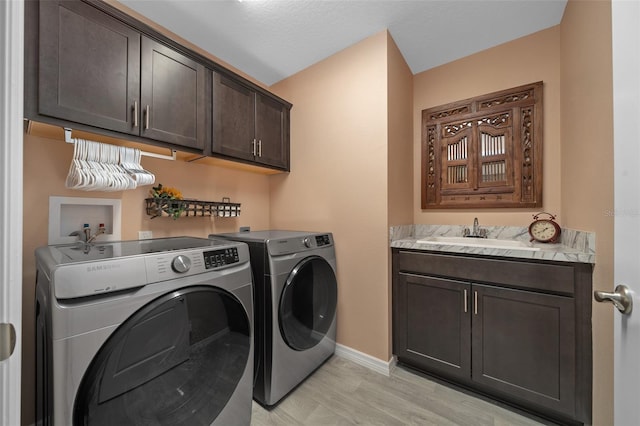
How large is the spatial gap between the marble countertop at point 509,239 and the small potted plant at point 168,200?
1517mm

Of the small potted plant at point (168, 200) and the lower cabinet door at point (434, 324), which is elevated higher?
the small potted plant at point (168, 200)

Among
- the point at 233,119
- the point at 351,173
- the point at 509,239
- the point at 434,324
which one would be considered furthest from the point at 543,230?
the point at 233,119

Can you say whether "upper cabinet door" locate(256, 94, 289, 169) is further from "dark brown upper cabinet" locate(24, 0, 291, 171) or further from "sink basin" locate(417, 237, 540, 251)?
"sink basin" locate(417, 237, 540, 251)

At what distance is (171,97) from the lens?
1.50 metres

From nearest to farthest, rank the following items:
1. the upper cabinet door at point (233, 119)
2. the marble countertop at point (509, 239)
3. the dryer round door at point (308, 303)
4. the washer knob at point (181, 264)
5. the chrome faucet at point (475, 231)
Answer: the washer knob at point (181, 264) < the marble countertop at point (509, 239) < the dryer round door at point (308, 303) < the upper cabinet door at point (233, 119) < the chrome faucet at point (475, 231)

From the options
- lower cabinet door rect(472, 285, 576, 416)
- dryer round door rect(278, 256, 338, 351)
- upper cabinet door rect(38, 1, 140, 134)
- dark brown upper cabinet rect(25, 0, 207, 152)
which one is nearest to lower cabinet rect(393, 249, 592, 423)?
lower cabinet door rect(472, 285, 576, 416)

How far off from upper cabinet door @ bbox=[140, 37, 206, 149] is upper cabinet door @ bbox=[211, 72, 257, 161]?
0.10 metres

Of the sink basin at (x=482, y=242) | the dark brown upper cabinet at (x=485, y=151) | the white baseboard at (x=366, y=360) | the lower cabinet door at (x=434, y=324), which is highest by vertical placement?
the dark brown upper cabinet at (x=485, y=151)

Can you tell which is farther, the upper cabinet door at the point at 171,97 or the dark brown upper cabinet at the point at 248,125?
the dark brown upper cabinet at the point at 248,125

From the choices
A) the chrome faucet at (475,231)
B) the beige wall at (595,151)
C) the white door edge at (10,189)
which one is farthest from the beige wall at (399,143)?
the white door edge at (10,189)

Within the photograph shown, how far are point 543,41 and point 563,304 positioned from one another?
75.2 inches

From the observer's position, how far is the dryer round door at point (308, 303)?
62.5 inches

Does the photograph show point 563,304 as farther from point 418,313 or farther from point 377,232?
point 377,232

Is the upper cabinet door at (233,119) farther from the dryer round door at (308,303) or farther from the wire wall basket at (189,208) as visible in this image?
the dryer round door at (308,303)
